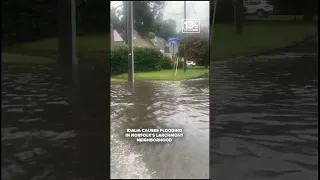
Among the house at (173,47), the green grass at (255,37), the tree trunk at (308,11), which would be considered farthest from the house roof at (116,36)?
the tree trunk at (308,11)

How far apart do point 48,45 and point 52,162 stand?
2.43 ft

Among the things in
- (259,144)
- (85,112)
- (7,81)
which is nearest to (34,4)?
(7,81)

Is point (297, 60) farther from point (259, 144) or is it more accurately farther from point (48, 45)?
point (48, 45)

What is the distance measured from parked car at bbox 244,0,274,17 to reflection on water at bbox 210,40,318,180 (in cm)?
29

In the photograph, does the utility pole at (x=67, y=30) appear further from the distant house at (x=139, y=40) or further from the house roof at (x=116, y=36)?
the distant house at (x=139, y=40)

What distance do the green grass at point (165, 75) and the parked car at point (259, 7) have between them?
63 cm

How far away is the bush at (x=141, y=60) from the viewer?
8.43ft

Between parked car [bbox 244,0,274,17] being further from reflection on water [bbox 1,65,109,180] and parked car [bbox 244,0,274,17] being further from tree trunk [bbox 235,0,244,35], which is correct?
reflection on water [bbox 1,65,109,180]

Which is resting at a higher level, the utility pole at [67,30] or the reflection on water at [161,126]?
the utility pole at [67,30]

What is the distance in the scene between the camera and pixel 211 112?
2.16m

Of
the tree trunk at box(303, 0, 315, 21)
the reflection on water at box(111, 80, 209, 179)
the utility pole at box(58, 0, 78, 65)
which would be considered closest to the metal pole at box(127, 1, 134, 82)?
the reflection on water at box(111, 80, 209, 179)

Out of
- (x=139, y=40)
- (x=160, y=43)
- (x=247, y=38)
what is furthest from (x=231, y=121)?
(x=139, y=40)

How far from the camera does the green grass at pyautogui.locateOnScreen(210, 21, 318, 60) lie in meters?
2.04

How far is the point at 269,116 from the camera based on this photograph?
208 cm
